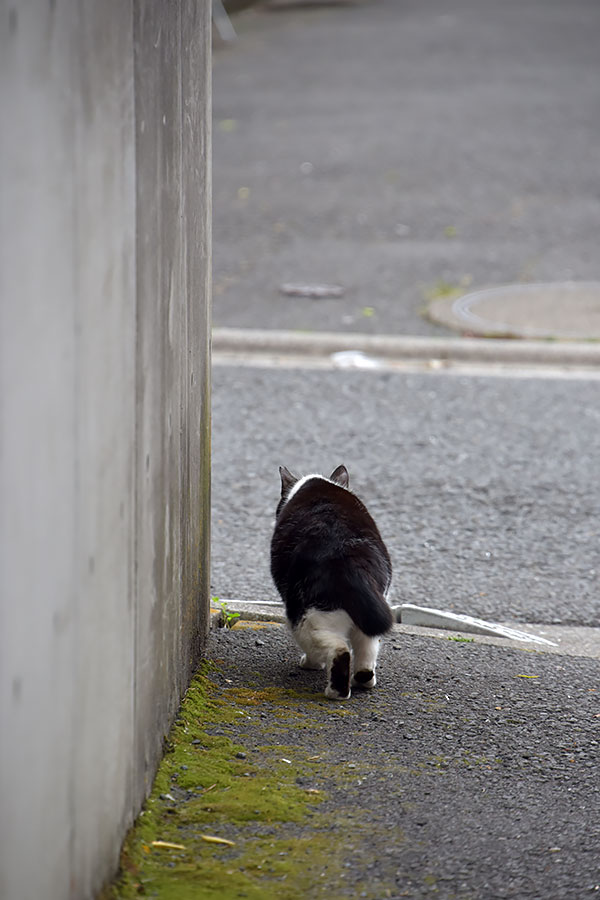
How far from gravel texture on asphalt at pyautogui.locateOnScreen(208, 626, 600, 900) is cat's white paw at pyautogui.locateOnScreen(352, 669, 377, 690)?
0.04m

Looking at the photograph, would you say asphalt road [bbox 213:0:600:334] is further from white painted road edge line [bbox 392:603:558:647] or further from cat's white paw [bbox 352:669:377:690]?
cat's white paw [bbox 352:669:377:690]

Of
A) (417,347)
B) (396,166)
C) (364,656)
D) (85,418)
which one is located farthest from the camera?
(396,166)

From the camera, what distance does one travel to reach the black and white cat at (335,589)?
11.7 ft

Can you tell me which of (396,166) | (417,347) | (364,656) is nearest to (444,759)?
(364,656)

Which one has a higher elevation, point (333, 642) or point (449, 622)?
point (333, 642)

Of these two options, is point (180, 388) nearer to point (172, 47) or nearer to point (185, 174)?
point (185, 174)

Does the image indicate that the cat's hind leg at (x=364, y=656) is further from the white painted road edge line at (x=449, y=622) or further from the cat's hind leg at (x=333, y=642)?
the white painted road edge line at (x=449, y=622)

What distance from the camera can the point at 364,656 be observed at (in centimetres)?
366

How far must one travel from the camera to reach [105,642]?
2.35 m

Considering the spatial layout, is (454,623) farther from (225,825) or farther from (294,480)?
(225,825)

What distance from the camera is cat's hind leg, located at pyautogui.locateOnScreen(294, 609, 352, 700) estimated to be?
3.59 meters

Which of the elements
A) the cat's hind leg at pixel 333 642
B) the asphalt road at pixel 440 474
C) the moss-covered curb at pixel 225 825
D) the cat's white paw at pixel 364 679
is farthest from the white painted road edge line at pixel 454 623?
the moss-covered curb at pixel 225 825

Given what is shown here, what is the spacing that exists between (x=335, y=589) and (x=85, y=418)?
1573 mm

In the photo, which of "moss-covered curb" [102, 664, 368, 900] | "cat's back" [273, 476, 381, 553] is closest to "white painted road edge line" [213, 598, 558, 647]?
"cat's back" [273, 476, 381, 553]
